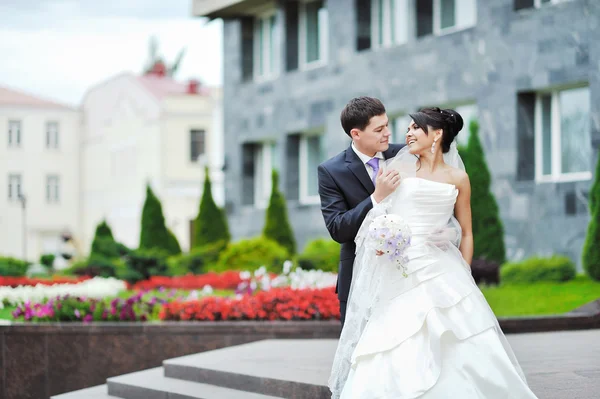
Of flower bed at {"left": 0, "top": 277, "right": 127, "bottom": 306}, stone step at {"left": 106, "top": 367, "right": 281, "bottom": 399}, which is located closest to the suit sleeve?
stone step at {"left": 106, "top": 367, "right": 281, "bottom": 399}

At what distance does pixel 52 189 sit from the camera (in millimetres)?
50906

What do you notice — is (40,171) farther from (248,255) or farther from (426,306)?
(426,306)

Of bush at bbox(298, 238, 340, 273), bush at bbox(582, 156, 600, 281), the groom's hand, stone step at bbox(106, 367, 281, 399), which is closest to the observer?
the groom's hand

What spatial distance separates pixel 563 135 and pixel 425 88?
11.7ft

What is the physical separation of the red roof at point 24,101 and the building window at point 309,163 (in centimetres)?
3007

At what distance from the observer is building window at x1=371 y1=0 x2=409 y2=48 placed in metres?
20.7

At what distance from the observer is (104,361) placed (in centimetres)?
1112

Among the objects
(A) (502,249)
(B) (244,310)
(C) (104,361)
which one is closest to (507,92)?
(A) (502,249)

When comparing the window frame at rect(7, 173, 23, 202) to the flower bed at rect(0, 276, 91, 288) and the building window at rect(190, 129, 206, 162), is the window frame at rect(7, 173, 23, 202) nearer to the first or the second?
the building window at rect(190, 129, 206, 162)

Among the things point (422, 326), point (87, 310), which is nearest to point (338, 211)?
point (422, 326)

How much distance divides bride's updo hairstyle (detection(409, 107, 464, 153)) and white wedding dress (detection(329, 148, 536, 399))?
0.33 metres

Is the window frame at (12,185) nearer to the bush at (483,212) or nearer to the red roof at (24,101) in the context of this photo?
the red roof at (24,101)

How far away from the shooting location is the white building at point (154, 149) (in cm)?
4094

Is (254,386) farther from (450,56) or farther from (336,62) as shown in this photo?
(336,62)
